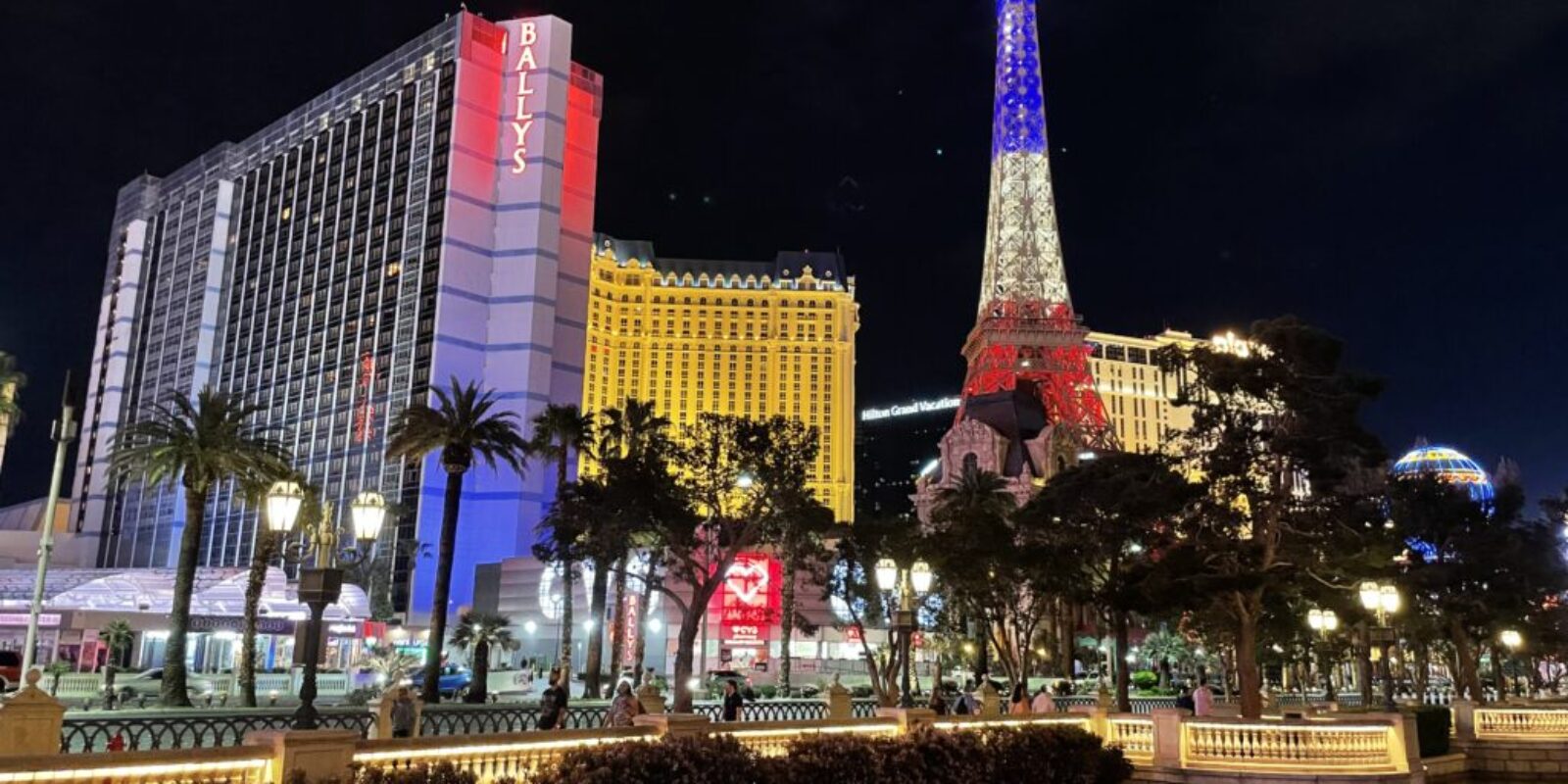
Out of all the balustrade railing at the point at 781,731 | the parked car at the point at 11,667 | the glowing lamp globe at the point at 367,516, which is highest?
the glowing lamp globe at the point at 367,516

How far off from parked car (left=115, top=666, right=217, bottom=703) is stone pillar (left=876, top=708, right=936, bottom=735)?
33.1 metres

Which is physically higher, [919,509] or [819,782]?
[919,509]

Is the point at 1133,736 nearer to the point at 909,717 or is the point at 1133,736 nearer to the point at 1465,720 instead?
the point at 909,717

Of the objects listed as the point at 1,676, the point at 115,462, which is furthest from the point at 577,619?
the point at 1,676

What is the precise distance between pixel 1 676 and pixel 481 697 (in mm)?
17478

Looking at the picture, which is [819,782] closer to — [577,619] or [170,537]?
[577,619]

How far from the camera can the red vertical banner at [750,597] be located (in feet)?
244

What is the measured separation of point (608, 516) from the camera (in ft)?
159

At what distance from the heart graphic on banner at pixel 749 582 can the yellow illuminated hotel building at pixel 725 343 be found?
8716cm

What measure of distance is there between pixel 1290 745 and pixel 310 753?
17190 mm

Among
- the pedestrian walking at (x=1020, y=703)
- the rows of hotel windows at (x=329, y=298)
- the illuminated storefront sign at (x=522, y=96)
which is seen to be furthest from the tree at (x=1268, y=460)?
the illuminated storefront sign at (x=522, y=96)

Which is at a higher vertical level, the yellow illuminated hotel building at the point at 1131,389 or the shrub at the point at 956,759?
the yellow illuminated hotel building at the point at 1131,389

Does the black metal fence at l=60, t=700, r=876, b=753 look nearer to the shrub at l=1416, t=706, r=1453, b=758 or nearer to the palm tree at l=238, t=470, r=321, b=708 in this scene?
the palm tree at l=238, t=470, r=321, b=708

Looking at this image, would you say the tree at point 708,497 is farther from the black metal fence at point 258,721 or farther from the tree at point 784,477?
the black metal fence at point 258,721
